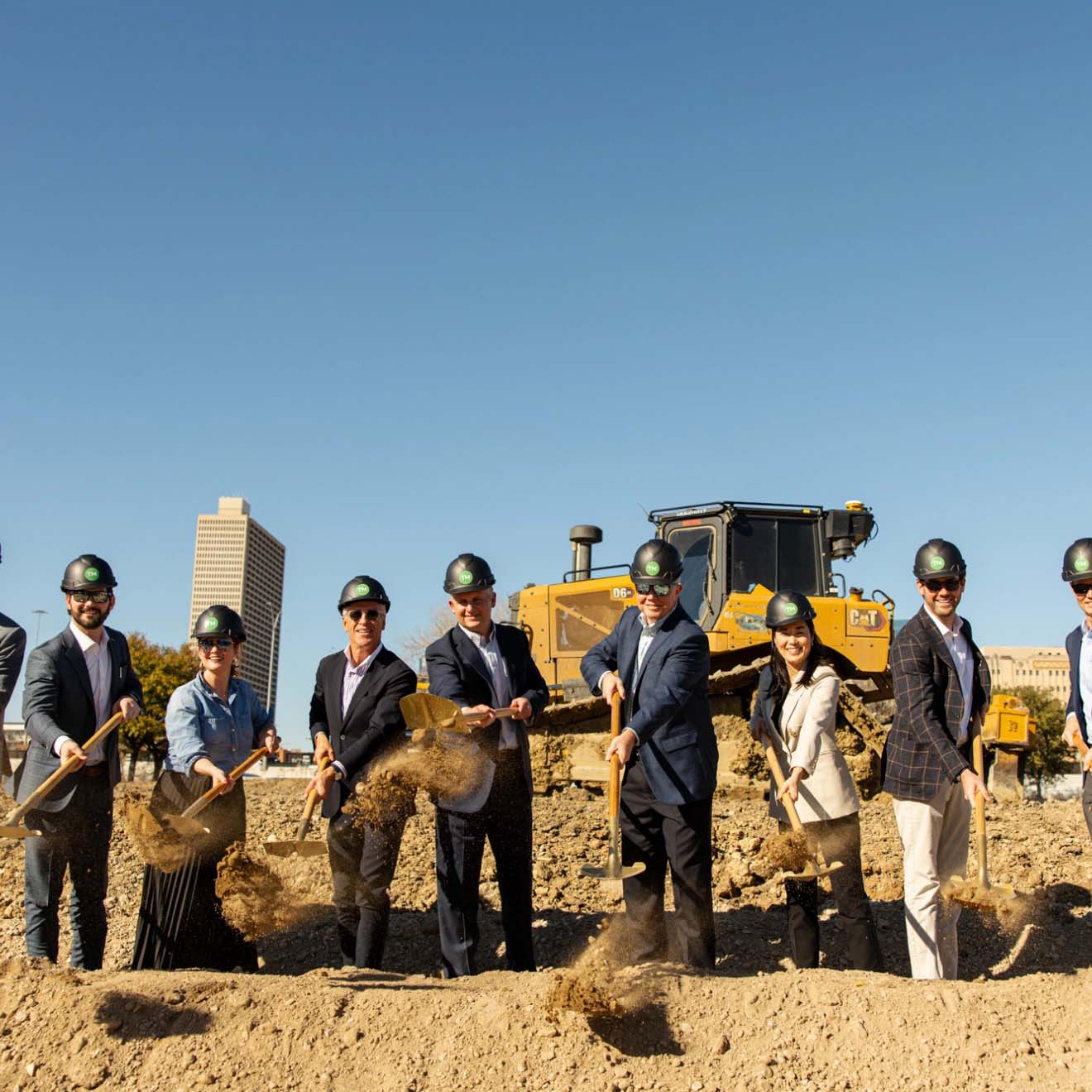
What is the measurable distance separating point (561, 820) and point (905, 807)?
172 inches

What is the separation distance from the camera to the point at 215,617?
5250 millimetres

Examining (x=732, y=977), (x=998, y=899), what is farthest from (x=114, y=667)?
(x=998, y=899)

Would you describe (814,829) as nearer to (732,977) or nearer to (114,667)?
(732,977)

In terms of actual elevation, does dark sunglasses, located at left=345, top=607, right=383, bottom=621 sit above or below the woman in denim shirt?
above

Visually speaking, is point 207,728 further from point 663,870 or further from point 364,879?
point 663,870

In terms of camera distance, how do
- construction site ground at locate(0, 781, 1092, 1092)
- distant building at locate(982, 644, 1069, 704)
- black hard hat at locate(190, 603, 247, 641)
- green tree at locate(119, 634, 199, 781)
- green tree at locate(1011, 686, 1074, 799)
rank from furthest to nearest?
distant building at locate(982, 644, 1069, 704) < green tree at locate(1011, 686, 1074, 799) < green tree at locate(119, 634, 199, 781) < black hard hat at locate(190, 603, 247, 641) < construction site ground at locate(0, 781, 1092, 1092)

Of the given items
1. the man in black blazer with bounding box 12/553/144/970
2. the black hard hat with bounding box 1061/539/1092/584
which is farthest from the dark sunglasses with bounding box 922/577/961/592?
the man in black blazer with bounding box 12/553/144/970

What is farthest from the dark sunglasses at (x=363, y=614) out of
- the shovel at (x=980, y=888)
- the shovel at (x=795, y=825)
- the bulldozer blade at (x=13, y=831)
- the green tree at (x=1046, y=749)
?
the green tree at (x=1046, y=749)

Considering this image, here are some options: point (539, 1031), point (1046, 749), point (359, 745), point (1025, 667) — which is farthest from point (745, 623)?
point (1025, 667)

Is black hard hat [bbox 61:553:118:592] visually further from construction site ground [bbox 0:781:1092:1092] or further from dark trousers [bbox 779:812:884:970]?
dark trousers [bbox 779:812:884:970]

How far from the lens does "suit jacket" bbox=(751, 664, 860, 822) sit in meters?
5.09

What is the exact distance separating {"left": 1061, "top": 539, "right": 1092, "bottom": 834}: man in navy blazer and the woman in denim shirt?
3.69m

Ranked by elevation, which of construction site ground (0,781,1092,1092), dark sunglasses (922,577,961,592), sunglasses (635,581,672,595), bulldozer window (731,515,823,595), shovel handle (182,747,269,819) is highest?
bulldozer window (731,515,823,595)

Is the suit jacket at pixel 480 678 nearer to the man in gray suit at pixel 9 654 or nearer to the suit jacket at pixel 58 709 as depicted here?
the suit jacket at pixel 58 709
